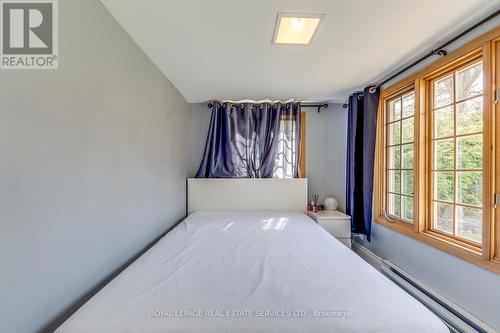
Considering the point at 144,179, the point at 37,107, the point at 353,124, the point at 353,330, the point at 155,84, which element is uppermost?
the point at 155,84

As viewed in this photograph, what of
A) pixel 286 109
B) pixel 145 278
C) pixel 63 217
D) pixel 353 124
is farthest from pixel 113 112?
pixel 353 124

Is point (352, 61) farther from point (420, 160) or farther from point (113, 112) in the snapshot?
point (113, 112)

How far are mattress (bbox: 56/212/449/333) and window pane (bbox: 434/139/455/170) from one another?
1.07m

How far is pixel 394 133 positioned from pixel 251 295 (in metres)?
2.28

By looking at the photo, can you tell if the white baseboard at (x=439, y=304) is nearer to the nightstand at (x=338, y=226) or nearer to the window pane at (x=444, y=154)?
the nightstand at (x=338, y=226)

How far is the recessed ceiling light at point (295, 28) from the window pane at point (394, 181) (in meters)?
1.65

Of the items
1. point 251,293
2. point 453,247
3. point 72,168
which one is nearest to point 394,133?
point 453,247

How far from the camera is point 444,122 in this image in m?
1.82

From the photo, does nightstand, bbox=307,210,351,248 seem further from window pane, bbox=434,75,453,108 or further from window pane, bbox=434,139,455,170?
window pane, bbox=434,75,453,108

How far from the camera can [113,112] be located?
4.53ft

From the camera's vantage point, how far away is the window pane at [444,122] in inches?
69.0

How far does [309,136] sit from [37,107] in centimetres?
292

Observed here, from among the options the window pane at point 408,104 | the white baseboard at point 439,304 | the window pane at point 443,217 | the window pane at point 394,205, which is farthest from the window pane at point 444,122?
the white baseboard at point 439,304

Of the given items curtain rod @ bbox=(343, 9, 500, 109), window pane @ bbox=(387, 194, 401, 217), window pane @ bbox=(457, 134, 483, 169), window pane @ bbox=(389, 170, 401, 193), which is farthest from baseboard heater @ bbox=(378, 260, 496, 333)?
curtain rod @ bbox=(343, 9, 500, 109)
